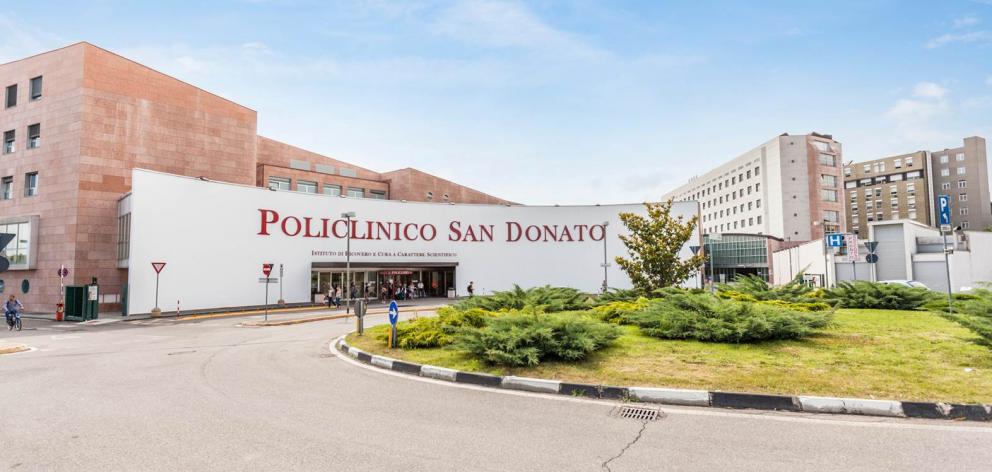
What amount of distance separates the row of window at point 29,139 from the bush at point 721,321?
38591 millimetres

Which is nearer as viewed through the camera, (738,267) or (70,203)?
(70,203)

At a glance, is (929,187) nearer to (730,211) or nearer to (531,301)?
(730,211)

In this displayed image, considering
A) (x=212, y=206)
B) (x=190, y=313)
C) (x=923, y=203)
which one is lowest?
(x=190, y=313)

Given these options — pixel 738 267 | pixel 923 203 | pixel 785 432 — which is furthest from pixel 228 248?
pixel 923 203

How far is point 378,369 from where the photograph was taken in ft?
33.9

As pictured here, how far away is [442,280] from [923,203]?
9335cm

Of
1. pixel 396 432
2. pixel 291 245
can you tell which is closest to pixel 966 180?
pixel 291 245

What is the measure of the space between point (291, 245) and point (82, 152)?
1267 centimetres

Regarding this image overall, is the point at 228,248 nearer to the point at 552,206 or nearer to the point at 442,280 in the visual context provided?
the point at 442,280

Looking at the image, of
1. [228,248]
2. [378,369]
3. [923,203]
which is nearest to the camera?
[378,369]

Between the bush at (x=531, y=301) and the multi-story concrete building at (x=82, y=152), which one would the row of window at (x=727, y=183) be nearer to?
the bush at (x=531, y=301)

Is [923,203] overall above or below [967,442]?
above

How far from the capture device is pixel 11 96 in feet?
111

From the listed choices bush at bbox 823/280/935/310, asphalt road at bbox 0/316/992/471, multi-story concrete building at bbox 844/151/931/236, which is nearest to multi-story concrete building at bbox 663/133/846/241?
multi-story concrete building at bbox 844/151/931/236
